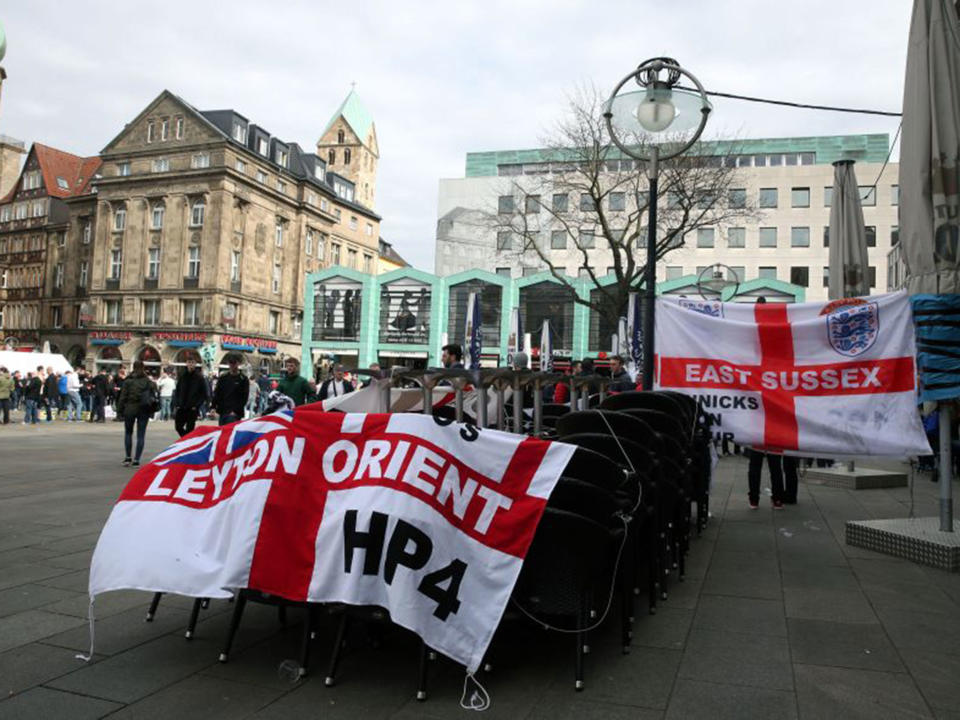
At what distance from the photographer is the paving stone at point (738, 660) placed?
3.70 m

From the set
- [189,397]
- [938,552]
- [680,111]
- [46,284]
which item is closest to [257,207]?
[46,284]

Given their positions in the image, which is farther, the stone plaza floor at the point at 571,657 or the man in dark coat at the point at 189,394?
the man in dark coat at the point at 189,394

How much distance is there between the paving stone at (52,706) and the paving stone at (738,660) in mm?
2736

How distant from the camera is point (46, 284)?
7556cm

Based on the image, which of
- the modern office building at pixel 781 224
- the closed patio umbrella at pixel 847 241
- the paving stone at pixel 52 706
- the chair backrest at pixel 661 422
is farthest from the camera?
the modern office building at pixel 781 224

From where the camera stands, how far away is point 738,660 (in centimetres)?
397

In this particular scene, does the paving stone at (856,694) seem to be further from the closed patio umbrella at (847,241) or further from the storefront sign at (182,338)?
the storefront sign at (182,338)

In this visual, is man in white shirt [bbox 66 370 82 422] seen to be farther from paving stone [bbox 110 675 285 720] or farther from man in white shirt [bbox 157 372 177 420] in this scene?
paving stone [bbox 110 675 285 720]

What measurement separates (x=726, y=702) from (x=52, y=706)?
302cm

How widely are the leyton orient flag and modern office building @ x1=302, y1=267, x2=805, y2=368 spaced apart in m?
41.3

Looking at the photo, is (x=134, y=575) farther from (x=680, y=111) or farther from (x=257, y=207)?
(x=257, y=207)

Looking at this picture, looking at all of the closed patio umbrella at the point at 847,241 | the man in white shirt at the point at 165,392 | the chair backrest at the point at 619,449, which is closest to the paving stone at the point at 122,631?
the chair backrest at the point at 619,449

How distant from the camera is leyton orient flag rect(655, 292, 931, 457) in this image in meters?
6.73

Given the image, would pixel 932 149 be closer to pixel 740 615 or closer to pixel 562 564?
pixel 740 615
